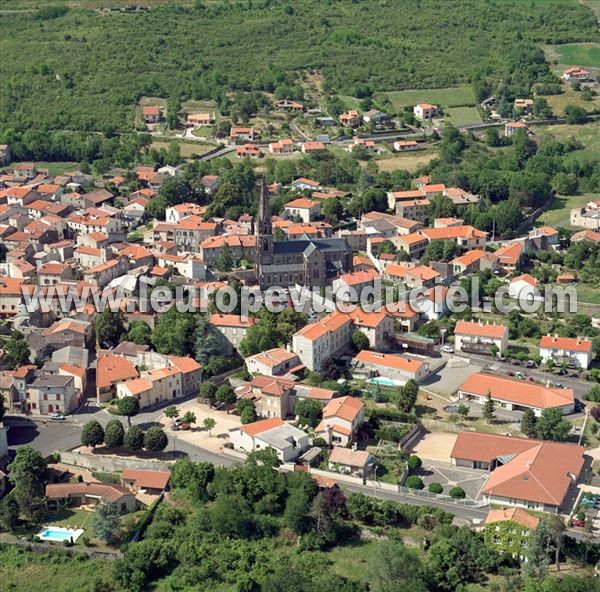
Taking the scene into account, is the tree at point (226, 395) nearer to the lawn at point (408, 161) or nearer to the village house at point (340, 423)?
the village house at point (340, 423)

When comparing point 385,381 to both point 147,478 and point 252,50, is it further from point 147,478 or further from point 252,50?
point 252,50

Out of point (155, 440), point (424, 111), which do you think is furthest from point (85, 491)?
point (424, 111)

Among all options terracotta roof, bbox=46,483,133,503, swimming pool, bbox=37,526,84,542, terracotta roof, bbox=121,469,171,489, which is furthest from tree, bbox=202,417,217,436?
swimming pool, bbox=37,526,84,542

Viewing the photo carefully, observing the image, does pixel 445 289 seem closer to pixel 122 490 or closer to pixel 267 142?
pixel 122 490

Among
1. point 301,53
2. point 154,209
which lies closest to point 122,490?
point 154,209

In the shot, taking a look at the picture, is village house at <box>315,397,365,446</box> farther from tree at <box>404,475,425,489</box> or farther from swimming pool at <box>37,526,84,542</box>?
swimming pool at <box>37,526,84,542</box>

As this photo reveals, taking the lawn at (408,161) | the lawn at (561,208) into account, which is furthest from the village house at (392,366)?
the lawn at (408,161)
